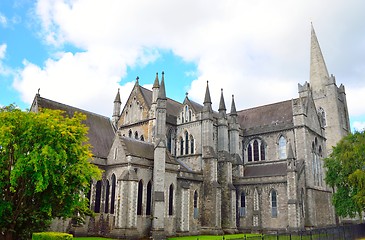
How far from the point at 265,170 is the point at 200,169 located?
10033 millimetres

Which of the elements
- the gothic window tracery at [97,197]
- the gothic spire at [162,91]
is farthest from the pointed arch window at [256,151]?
the gothic window tracery at [97,197]

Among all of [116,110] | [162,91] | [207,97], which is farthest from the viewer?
[116,110]

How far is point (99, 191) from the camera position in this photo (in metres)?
34.2

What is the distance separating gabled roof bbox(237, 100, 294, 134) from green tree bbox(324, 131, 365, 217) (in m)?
8.73

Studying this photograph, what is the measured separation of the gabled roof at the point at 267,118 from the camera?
1906 inches

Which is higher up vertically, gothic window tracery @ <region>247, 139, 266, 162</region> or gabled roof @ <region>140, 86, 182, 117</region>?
gabled roof @ <region>140, 86, 182, 117</region>

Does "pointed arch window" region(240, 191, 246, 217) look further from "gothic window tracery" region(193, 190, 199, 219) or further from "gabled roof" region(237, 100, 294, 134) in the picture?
"gabled roof" region(237, 100, 294, 134)

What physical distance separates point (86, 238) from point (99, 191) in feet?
17.2

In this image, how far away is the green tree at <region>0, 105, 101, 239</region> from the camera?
20938 millimetres

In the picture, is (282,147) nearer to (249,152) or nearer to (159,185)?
(249,152)

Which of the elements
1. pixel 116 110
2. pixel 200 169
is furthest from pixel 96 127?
pixel 200 169

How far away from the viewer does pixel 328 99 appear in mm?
67188

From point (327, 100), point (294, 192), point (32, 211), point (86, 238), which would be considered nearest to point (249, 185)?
point (294, 192)

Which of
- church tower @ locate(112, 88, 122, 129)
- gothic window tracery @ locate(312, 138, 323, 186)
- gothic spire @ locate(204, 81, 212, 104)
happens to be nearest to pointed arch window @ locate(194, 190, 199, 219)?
gothic spire @ locate(204, 81, 212, 104)
